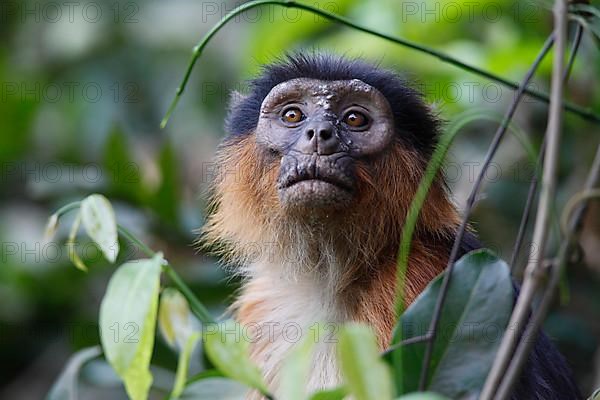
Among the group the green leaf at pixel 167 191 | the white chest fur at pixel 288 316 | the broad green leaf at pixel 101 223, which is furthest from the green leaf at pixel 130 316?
the green leaf at pixel 167 191

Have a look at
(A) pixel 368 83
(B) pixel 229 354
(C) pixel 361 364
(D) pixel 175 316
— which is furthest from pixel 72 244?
(A) pixel 368 83

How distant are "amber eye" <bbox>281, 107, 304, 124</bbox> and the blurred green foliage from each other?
90 cm

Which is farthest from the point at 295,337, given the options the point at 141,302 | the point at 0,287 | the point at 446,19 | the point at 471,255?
the point at 0,287

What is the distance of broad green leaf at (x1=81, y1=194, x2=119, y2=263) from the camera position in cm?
263

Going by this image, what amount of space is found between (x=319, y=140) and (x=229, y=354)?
6.43ft

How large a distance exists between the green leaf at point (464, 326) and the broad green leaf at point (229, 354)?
1.73 ft

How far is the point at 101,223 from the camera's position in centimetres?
266

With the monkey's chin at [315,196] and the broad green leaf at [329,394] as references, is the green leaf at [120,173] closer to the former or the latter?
the monkey's chin at [315,196]

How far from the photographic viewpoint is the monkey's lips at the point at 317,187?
4070mm

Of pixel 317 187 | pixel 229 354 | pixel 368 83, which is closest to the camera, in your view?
pixel 229 354

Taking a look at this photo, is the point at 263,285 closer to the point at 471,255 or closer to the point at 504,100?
the point at 471,255

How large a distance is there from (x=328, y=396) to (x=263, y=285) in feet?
7.96

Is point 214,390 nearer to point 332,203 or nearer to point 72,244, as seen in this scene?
point 72,244

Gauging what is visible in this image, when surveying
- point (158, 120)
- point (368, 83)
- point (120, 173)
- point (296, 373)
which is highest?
point (368, 83)
